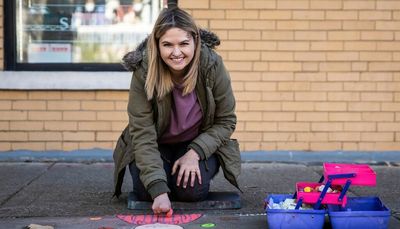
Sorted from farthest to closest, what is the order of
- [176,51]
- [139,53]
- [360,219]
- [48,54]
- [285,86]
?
[48,54], [285,86], [139,53], [176,51], [360,219]

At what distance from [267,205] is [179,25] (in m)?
1.19

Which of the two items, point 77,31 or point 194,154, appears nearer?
point 194,154

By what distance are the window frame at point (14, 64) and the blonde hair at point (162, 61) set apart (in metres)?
2.32

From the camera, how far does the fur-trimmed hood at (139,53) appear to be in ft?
12.5

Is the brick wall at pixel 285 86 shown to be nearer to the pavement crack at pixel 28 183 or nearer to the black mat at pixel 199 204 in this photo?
the pavement crack at pixel 28 183

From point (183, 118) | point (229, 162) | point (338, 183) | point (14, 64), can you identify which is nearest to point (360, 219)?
point (338, 183)

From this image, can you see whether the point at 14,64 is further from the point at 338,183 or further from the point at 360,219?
the point at 360,219

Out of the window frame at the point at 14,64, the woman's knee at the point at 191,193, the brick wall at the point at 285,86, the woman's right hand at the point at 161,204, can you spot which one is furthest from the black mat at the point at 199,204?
the window frame at the point at 14,64

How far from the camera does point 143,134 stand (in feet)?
12.4

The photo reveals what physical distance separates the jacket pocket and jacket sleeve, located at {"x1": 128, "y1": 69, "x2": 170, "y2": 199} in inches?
19.4

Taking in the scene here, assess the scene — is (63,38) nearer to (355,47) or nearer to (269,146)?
(269,146)

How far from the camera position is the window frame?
19.2ft

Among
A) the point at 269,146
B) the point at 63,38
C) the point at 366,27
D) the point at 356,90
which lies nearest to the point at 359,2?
the point at 366,27

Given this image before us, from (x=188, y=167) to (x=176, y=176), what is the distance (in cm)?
21
